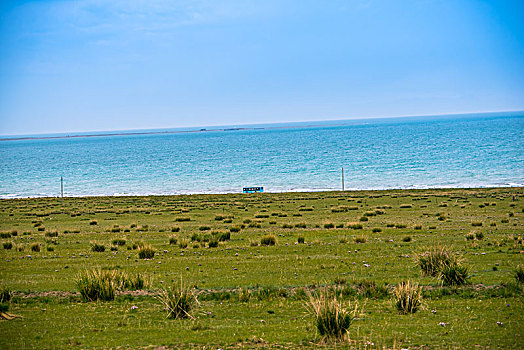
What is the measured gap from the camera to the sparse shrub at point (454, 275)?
13.8 m

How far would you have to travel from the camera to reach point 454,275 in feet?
45.8

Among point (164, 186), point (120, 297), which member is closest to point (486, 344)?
point (120, 297)

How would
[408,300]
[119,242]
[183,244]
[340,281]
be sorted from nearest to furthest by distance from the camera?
[408,300] → [340,281] → [183,244] → [119,242]

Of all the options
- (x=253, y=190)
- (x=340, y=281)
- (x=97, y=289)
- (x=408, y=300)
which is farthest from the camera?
(x=253, y=190)

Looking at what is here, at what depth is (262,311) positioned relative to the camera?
38.4ft

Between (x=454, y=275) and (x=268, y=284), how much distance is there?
214 inches

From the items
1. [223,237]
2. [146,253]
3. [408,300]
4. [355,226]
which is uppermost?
[408,300]

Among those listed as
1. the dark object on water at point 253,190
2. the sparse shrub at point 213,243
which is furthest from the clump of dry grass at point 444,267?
the dark object on water at point 253,190

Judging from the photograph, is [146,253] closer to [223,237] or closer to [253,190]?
[223,237]

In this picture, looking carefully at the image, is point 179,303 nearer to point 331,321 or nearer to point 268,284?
point 331,321

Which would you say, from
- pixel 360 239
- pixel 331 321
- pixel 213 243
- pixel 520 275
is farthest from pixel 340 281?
pixel 213 243

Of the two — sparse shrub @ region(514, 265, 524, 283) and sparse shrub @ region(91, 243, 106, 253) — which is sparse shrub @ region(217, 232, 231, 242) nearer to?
sparse shrub @ region(91, 243, 106, 253)

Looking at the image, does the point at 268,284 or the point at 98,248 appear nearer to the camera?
the point at 268,284

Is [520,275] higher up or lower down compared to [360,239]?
higher up
